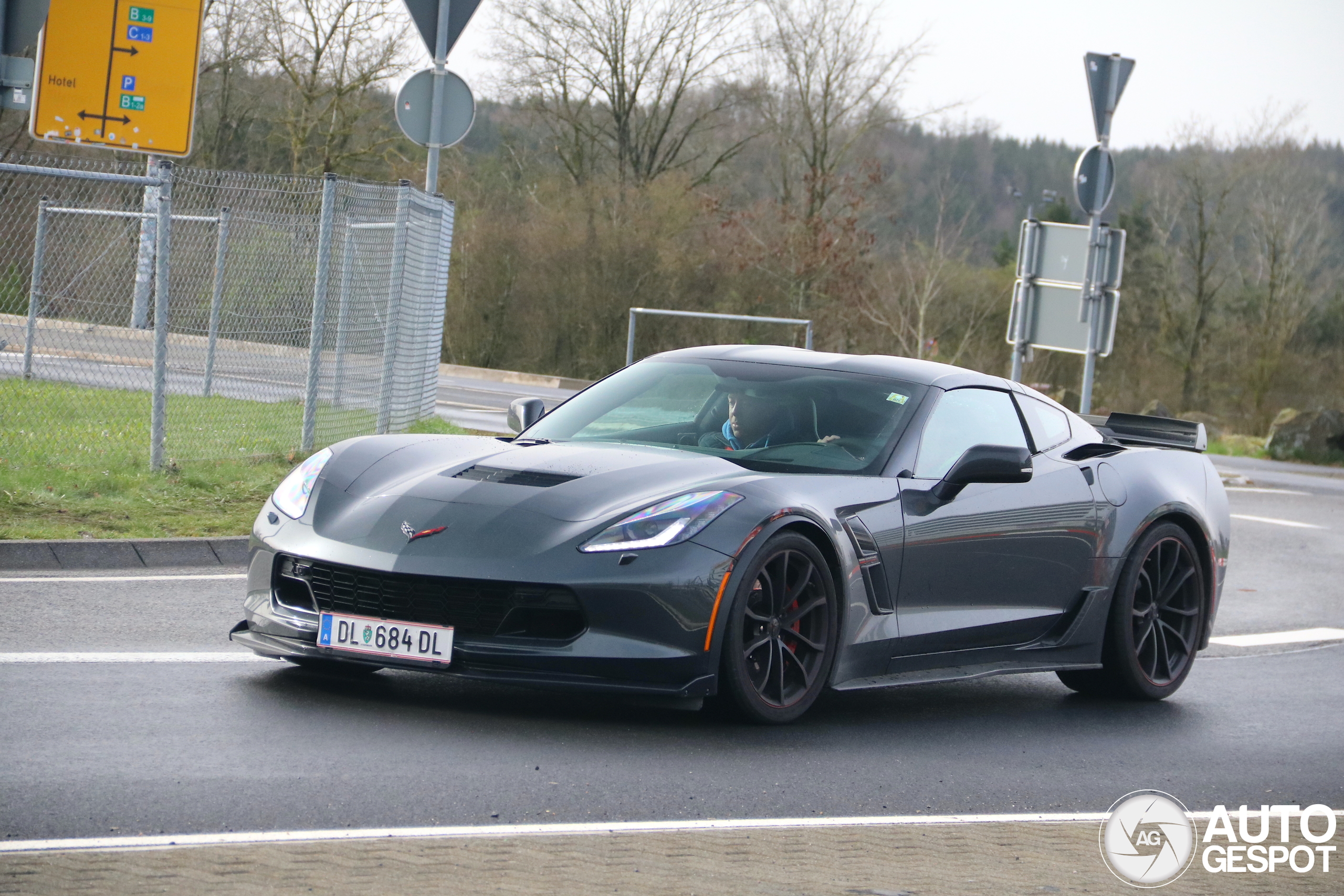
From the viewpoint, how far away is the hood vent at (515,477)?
554 centimetres

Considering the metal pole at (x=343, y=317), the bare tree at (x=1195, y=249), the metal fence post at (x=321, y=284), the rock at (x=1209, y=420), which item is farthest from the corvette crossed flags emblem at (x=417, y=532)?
the bare tree at (x=1195, y=249)

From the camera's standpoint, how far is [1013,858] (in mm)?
4387

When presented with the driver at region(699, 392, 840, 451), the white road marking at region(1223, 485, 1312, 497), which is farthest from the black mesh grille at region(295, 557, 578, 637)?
the white road marking at region(1223, 485, 1312, 497)

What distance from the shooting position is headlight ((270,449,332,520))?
5.68 meters

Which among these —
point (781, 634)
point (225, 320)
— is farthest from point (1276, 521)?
point (781, 634)

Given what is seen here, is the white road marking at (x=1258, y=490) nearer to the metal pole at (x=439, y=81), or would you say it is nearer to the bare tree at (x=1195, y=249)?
the metal pole at (x=439, y=81)

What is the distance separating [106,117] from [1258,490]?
52.4ft

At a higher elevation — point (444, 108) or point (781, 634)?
point (444, 108)

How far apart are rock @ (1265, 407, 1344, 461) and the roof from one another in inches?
1114

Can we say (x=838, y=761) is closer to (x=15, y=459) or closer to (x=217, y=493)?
(x=217, y=493)

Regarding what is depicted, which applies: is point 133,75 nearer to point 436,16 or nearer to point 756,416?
point 436,16

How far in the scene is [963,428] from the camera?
6668 millimetres

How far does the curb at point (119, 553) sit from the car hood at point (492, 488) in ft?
9.93

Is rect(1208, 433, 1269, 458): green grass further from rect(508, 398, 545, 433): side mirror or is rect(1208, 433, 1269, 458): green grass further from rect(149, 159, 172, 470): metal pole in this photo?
rect(508, 398, 545, 433): side mirror
